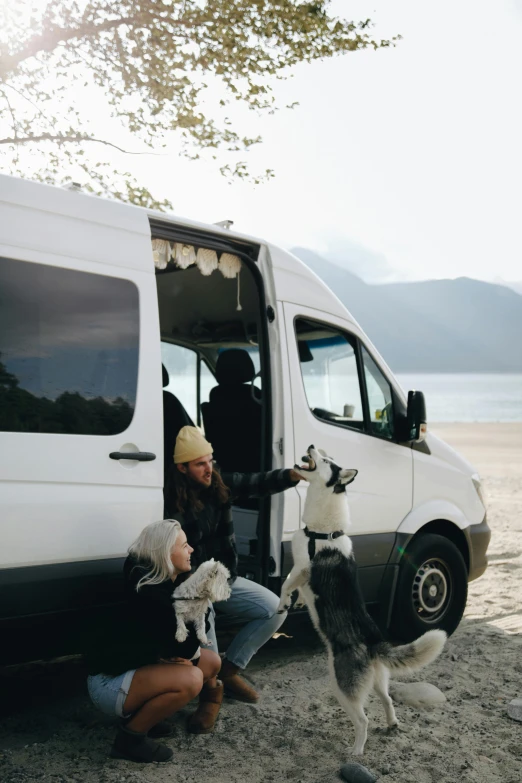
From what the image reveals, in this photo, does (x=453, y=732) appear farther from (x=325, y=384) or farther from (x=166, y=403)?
(x=166, y=403)

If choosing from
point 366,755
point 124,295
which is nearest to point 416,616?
point 366,755

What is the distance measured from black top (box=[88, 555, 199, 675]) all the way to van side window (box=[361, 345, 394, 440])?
2088mm

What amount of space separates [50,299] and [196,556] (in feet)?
4.88

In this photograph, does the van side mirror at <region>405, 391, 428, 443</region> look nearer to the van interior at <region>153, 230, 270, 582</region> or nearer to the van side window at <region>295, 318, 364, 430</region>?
the van side window at <region>295, 318, 364, 430</region>

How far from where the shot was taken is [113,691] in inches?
133

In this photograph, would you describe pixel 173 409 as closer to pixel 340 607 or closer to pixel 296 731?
pixel 340 607

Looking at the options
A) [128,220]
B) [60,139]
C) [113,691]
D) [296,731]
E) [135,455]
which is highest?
[60,139]

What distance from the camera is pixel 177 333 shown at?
6.23 m

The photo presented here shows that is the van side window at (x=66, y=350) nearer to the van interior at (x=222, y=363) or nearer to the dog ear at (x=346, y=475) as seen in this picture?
the van interior at (x=222, y=363)

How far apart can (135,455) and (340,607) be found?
1.25 metres

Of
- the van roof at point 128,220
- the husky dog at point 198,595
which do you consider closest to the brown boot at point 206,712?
the husky dog at point 198,595

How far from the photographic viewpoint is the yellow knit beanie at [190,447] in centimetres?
396

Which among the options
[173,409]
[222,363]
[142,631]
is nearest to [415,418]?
[222,363]

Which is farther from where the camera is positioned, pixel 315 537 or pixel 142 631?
pixel 315 537
